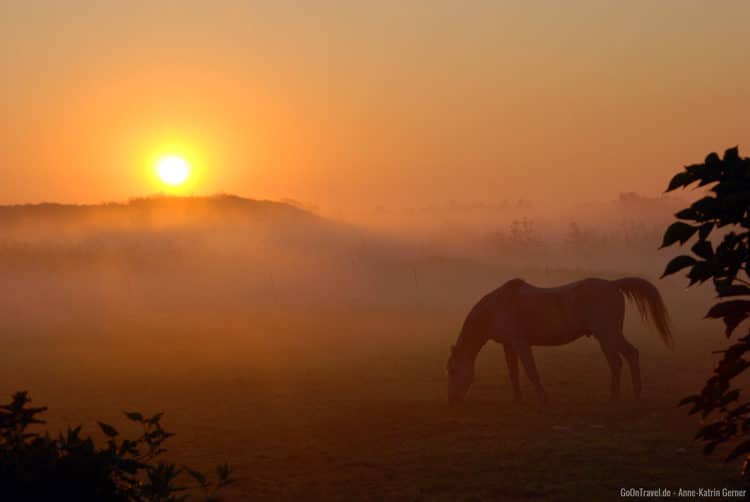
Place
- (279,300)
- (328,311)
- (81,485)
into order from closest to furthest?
(81,485)
(328,311)
(279,300)

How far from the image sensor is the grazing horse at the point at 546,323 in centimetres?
1819

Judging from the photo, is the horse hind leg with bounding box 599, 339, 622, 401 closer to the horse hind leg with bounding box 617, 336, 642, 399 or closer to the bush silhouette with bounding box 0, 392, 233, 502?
the horse hind leg with bounding box 617, 336, 642, 399

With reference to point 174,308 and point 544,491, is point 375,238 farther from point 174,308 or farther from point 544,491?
point 544,491

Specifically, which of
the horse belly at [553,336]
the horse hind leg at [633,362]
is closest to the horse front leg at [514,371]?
the horse belly at [553,336]

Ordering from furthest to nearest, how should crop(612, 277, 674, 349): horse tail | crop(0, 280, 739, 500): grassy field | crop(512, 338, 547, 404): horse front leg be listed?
crop(512, 338, 547, 404): horse front leg, crop(612, 277, 674, 349): horse tail, crop(0, 280, 739, 500): grassy field

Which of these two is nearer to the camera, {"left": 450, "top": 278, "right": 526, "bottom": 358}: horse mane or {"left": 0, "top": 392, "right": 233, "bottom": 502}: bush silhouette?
{"left": 0, "top": 392, "right": 233, "bottom": 502}: bush silhouette

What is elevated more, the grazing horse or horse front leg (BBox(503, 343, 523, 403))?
the grazing horse

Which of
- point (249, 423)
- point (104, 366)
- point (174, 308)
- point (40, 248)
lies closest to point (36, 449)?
point (249, 423)

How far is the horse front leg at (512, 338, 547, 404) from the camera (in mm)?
18047

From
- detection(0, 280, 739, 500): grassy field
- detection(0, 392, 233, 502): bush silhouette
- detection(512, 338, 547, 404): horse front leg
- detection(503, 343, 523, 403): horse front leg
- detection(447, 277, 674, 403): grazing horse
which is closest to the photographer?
detection(0, 392, 233, 502): bush silhouette

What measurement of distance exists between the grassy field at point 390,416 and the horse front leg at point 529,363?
14.3 inches

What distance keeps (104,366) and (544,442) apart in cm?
2201

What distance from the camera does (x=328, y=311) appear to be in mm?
66312

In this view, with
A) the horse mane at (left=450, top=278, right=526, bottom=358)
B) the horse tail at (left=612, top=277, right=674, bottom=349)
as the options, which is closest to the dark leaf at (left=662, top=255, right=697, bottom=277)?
the horse tail at (left=612, top=277, right=674, bottom=349)
